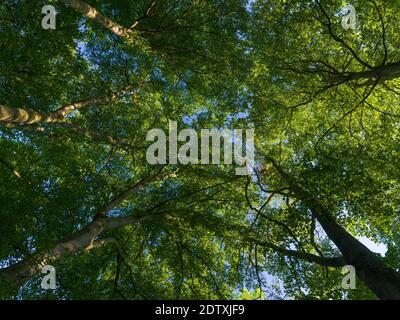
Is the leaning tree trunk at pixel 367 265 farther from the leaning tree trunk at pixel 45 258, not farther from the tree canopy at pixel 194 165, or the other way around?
the leaning tree trunk at pixel 45 258

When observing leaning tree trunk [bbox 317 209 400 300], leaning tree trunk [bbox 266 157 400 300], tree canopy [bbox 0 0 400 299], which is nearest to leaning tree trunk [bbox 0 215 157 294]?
tree canopy [bbox 0 0 400 299]

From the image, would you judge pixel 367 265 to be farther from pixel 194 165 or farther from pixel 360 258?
pixel 194 165

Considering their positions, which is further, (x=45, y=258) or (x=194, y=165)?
(x=194, y=165)

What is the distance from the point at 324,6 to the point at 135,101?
6.68 m

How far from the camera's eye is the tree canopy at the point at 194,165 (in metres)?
9.03

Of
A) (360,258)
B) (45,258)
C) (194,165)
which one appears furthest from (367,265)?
(45,258)

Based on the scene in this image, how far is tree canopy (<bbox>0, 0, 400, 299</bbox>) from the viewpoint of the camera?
903cm

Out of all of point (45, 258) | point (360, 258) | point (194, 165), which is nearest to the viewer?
point (45, 258)

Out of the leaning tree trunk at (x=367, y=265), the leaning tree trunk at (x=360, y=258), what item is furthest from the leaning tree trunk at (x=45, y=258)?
the leaning tree trunk at (x=367, y=265)

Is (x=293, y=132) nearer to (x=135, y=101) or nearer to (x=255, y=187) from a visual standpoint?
(x=255, y=187)

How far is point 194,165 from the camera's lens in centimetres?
1141

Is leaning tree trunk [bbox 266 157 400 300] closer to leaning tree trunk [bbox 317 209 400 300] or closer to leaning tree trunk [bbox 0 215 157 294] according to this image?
leaning tree trunk [bbox 317 209 400 300]

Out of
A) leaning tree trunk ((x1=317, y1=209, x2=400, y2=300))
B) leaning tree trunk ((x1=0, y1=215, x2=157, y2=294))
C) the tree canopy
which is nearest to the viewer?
leaning tree trunk ((x1=0, y1=215, x2=157, y2=294))
